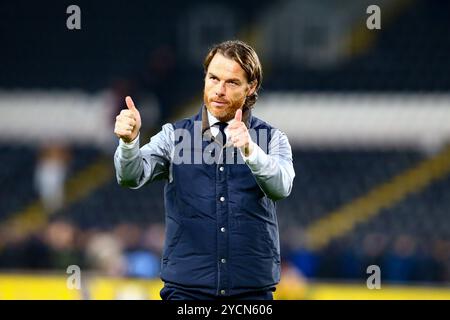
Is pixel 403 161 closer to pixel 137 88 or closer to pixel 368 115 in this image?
pixel 368 115

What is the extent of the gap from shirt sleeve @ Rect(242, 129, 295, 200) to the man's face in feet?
0.83

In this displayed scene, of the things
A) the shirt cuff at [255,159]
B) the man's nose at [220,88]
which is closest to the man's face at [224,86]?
the man's nose at [220,88]

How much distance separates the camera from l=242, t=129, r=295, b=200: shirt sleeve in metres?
4.77

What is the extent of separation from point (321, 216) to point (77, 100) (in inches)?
190

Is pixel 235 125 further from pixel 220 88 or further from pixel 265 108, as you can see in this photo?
pixel 265 108

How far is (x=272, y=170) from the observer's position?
15.7 feet

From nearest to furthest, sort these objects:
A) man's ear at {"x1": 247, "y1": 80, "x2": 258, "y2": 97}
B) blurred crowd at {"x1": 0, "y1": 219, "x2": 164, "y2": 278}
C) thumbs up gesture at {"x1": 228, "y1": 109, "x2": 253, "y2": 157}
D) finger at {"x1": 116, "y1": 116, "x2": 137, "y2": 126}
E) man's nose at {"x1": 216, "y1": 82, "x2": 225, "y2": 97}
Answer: thumbs up gesture at {"x1": 228, "y1": 109, "x2": 253, "y2": 157} < finger at {"x1": 116, "y1": 116, "x2": 137, "y2": 126} < man's nose at {"x1": 216, "y1": 82, "x2": 225, "y2": 97} < man's ear at {"x1": 247, "y1": 80, "x2": 258, "y2": 97} < blurred crowd at {"x1": 0, "y1": 219, "x2": 164, "y2": 278}

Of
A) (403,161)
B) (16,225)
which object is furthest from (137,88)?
(403,161)

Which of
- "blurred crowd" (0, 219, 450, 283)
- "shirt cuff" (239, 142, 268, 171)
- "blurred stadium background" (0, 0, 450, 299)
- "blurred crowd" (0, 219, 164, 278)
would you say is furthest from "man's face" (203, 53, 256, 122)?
"blurred stadium background" (0, 0, 450, 299)

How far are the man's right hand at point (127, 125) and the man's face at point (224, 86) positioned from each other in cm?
32

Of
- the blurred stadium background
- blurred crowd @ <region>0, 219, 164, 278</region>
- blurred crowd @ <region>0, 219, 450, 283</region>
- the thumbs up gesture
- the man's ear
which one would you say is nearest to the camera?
the thumbs up gesture

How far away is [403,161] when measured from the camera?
1897 cm

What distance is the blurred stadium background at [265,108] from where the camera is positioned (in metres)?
17.8

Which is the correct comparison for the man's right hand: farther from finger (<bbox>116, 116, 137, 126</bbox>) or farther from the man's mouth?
the man's mouth
